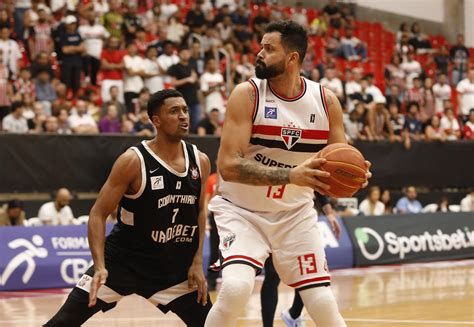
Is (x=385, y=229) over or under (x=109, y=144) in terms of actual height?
under

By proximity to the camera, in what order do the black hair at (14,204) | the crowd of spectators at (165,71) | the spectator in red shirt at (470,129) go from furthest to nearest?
the spectator in red shirt at (470,129) → the crowd of spectators at (165,71) → the black hair at (14,204)

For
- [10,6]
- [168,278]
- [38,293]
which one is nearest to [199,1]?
[10,6]

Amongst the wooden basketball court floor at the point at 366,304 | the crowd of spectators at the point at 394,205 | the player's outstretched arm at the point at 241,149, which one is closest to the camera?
the player's outstretched arm at the point at 241,149

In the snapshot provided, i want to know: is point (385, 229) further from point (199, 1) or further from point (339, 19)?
point (339, 19)

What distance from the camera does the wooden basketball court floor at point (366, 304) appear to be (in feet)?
33.8

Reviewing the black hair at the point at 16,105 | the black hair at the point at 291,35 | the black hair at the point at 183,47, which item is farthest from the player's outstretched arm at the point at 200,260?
the black hair at the point at 183,47

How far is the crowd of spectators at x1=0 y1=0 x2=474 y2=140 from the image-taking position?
55.9 feet

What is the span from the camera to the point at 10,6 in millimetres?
18938

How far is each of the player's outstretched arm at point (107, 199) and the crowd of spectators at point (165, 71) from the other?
991cm

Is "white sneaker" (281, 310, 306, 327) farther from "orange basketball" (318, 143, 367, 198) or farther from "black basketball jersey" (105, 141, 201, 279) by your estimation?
"orange basketball" (318, 143, 367, 198)

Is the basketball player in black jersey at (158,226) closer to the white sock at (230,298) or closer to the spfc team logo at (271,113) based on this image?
the white sock at (230,298)

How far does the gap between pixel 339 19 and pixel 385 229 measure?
10969mm

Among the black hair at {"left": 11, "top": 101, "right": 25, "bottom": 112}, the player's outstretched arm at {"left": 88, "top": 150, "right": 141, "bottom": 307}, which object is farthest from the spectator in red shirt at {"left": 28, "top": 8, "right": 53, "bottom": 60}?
the player's outstretched arm at {"left": 88, "top": 150, "right": 141, "bottom": 307}

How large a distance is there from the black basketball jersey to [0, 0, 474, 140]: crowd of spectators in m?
9.83
